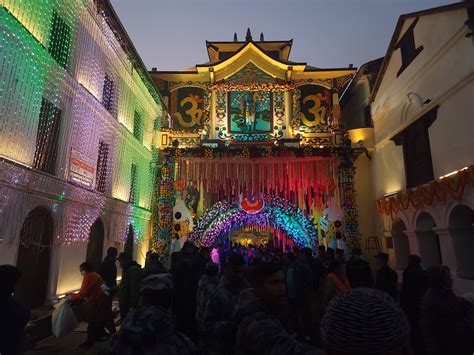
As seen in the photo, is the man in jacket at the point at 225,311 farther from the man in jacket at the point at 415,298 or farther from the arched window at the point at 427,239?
the arched window at the point at 427,239

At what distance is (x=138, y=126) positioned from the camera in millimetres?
16016

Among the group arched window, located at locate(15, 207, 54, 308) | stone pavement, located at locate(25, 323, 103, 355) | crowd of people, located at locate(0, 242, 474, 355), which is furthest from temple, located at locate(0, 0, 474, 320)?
crowd of people, located at locate(0, 242, 474, 355)

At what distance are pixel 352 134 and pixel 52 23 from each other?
43.6 feet

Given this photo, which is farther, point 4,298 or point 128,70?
point 128,70

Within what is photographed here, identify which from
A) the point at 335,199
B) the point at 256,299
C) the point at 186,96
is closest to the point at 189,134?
the point at 186,96

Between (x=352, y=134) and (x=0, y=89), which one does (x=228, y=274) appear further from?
(x=352, y=134)

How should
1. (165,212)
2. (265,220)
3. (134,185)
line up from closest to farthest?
1. (165,212)
2. (134,185)
3. (265,220)

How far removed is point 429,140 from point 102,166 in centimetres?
1143

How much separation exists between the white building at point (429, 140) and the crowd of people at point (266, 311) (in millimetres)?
4489

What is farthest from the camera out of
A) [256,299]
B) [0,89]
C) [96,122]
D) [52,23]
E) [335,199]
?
[335,199]

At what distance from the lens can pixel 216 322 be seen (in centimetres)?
332

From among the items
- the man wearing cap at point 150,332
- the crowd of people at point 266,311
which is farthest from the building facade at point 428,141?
the man wearing cap at point 150,332

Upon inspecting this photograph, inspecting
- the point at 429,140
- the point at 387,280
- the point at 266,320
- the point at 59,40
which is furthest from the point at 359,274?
the point at 59,40

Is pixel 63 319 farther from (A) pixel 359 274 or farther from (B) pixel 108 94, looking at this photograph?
(B) pixel 108 94
